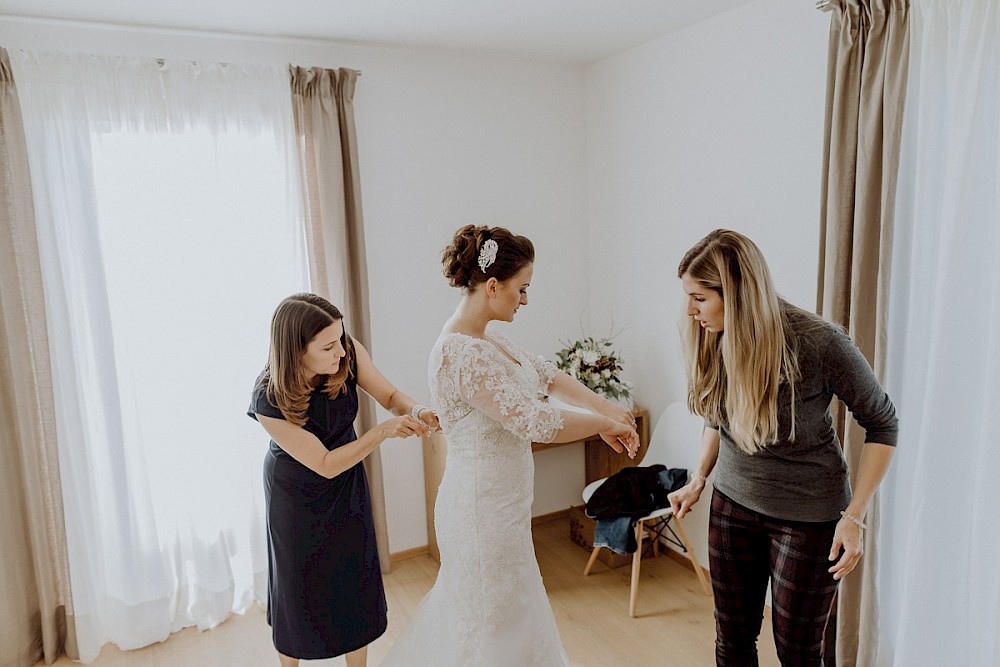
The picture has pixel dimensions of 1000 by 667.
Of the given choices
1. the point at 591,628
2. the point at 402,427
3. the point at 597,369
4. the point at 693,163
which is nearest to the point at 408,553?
the point at 591,628

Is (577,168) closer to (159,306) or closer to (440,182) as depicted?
(440,182)

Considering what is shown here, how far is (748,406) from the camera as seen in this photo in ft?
6.08

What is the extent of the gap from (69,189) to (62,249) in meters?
0.25

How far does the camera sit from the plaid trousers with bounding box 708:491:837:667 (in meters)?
1.88

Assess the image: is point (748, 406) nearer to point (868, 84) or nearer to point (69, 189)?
point (868, 84)

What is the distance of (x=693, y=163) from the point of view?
3.41 m

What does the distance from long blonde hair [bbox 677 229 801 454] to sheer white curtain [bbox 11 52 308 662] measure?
2.17 meters

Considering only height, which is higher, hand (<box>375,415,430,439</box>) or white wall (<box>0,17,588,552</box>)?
white wall (<box>0,17,588,552</box>)

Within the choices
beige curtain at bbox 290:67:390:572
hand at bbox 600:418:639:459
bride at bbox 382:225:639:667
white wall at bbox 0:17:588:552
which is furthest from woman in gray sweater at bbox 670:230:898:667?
white wall at bbox 0:17:588:552

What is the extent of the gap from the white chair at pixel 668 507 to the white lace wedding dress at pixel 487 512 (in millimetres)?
1040

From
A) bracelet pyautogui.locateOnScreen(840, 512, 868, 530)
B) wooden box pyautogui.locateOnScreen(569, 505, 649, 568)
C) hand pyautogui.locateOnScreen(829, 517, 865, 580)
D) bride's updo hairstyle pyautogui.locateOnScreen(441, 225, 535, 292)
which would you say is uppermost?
bride's updo hairstyle pyautogui.locateOnScreen(441, 225, 535, 292)

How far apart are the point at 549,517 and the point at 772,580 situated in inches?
97.4

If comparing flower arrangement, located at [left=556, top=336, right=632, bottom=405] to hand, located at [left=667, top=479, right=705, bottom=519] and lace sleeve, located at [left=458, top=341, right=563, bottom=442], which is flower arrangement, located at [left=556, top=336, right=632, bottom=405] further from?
lace sleeve, located at [left=458, top=341, right=563, bottom=442]

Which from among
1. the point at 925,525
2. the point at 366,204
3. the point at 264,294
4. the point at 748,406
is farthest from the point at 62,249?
the point at 925,525
